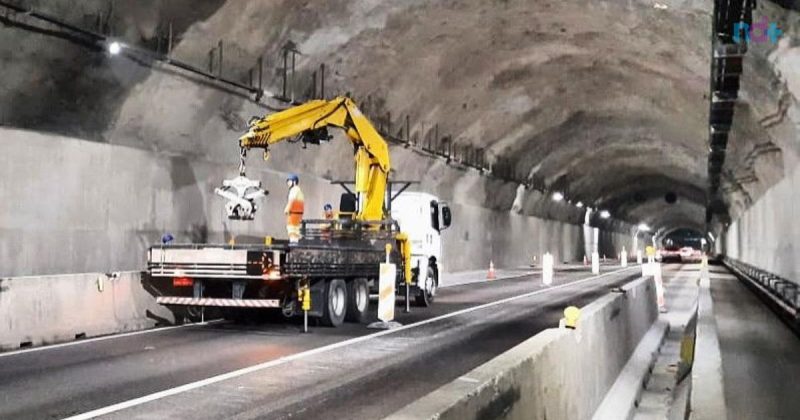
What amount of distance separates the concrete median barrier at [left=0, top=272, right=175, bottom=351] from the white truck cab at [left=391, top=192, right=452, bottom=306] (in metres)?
6.77

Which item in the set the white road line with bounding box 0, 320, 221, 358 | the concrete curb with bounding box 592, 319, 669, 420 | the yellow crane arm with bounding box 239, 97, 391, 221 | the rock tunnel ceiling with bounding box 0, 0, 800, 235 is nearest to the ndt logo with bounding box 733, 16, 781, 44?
the rock tunnel ceiling with bounding box 0, 0, 800, 235

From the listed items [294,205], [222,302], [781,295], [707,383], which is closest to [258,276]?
[222,302]

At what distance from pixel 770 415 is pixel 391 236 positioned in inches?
401

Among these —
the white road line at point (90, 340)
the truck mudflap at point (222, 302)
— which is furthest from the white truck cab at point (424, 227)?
the truck mudflap at point (222, 302)

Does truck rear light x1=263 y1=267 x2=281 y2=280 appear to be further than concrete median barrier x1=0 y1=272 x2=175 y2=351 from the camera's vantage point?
Yes

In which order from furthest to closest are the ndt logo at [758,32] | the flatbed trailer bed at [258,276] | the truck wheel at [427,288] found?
the truck wheel at [427,288] → the ndt logo at [758,32] → the flatbed trailer bed at [258,276]

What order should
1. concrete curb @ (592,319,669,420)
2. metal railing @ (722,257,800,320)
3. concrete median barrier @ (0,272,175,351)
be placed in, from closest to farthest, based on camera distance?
1. concrete curb @ (592,319,669,420)
2. concrete median barrier @ (0,272,175,351)
3. metal railing @ (722,257,800,320)

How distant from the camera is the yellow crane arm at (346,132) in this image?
48.6 ft

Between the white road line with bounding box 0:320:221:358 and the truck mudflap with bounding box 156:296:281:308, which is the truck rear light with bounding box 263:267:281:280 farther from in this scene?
the white road line with bounding box 0:320:221:358

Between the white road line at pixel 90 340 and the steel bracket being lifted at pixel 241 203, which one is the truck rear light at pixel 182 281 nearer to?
the white road line at pixel 90 340

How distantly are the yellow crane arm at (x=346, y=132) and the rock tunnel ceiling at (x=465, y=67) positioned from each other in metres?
2.94

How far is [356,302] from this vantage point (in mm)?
14844

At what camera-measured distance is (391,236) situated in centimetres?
1723

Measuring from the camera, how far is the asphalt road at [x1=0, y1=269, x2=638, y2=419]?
7.56 metres
